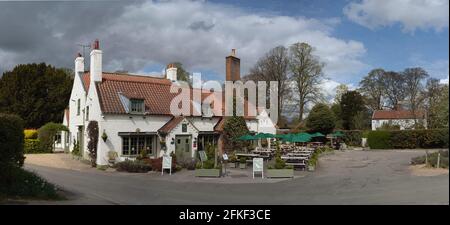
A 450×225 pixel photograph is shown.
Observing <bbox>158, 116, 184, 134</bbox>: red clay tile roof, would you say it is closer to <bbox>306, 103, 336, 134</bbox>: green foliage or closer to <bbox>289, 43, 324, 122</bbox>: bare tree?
<bbox>289, 43, 324, 122</bbox>: bare tree

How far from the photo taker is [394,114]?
136ft

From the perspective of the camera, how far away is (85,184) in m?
14.1

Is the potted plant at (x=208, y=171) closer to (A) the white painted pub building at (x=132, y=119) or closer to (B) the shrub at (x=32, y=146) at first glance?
(A) the white painted pub building at (x=132, y=119)

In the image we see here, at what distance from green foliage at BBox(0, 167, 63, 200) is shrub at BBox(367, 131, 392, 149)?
32.5m

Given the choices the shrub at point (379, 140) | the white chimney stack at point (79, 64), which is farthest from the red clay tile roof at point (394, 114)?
the white chimney stack at point (79, 64)

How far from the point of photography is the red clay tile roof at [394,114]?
34819mm

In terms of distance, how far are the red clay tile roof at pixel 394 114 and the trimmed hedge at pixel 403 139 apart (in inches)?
68.8

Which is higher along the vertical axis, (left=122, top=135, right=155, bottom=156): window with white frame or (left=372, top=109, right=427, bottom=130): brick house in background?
(left=372, top=109, right=427, bottom=130): brick house in background

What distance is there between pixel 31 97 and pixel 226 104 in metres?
24.0

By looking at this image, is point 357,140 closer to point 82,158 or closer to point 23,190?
point 82,158

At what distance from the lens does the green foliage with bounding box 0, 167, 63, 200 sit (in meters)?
9.27

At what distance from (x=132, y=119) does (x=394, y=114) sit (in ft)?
101

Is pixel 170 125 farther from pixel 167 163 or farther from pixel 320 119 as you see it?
pixel 320 119

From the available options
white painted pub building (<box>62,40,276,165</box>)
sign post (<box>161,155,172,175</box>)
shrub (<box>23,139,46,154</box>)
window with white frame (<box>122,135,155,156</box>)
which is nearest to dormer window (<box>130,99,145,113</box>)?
white painted pub building (<box>62,40,276,165</box>)
